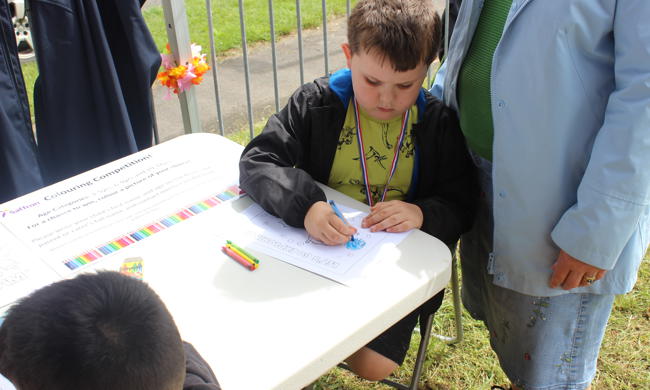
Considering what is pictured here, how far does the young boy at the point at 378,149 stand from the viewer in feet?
4.94

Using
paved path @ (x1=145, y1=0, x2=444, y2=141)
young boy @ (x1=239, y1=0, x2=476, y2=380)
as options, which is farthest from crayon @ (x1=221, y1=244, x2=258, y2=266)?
paved path @ (x1=145, y1=0, x2=444, y2=141)

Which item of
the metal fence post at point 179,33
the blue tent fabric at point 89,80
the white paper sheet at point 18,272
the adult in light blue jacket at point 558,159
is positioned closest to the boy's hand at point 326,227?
the adult in light blue jacket at point 558,159

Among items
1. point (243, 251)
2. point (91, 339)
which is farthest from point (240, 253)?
point (91, 339)

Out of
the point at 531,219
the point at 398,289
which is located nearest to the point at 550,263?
the point at 531,219

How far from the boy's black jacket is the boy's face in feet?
→ 0.32

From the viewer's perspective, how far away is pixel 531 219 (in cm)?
147

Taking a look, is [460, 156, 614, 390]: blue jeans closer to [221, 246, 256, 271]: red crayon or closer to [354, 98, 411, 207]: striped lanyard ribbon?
[354, 98, 411, 207]: striped lanyard ribbon

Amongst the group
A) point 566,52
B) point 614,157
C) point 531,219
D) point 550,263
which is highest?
point 566,52

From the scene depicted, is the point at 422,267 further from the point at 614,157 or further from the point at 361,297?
the point at 614,157

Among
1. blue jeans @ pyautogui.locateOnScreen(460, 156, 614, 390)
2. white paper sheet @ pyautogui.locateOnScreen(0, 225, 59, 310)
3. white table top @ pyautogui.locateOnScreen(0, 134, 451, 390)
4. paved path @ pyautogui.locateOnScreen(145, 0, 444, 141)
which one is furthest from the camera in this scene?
paved path @ pyautogui.locateOnScreen(145, 0, 444, 141)

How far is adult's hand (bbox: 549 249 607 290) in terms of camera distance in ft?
4.64

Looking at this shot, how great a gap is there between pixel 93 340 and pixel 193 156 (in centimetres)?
108

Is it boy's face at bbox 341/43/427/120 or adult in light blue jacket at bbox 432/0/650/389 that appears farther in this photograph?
boy's face at bbox 341/43/427/120

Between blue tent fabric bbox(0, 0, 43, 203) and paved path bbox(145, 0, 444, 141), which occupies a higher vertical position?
blue tent fabric bbox(0, 0, 43, 203)
